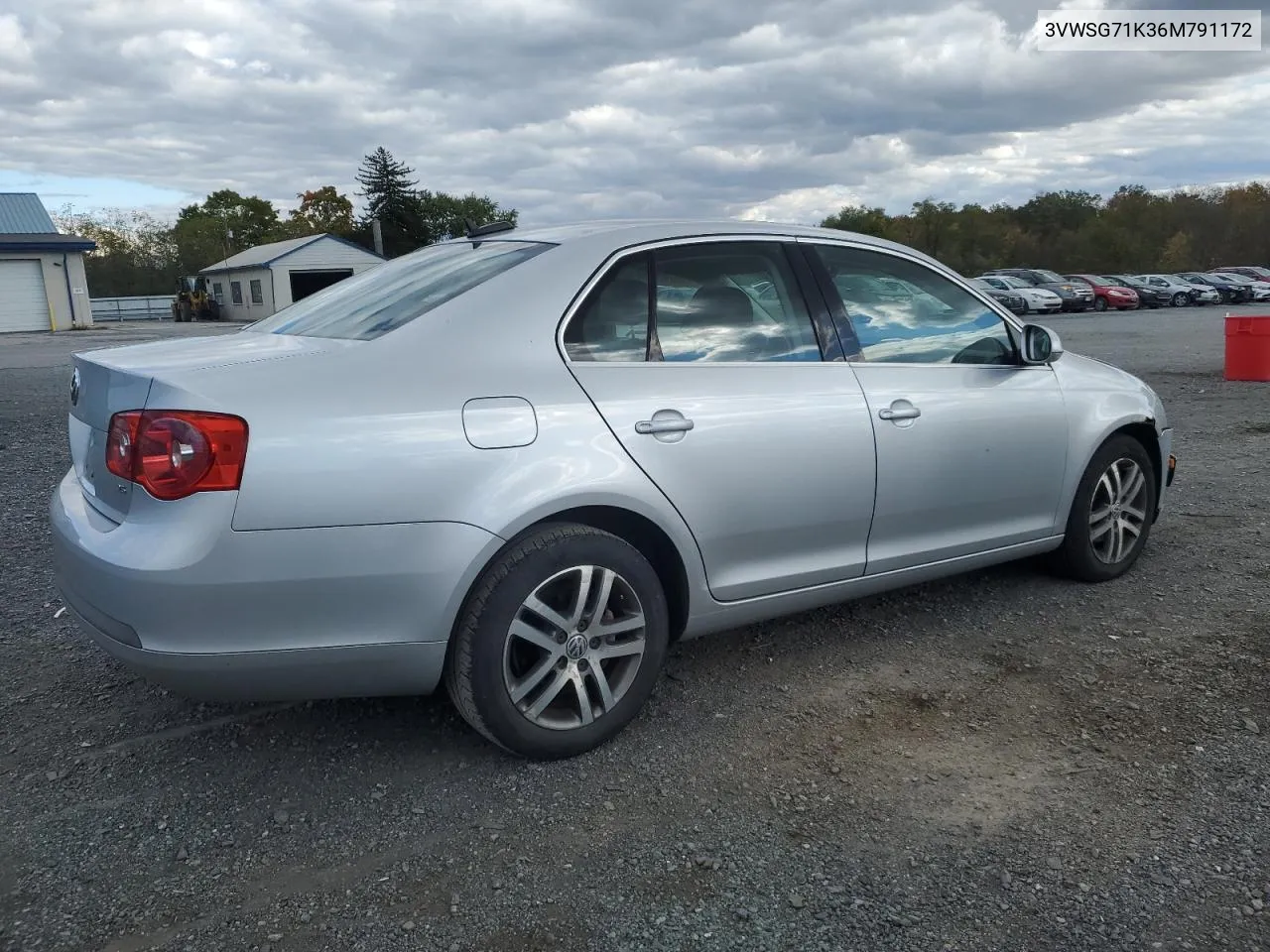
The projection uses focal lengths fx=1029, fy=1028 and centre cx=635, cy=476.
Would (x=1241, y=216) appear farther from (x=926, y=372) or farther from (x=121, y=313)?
(x=926, y=372)

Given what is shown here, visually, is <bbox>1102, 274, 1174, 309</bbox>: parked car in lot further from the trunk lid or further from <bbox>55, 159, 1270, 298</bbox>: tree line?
the trunk lid

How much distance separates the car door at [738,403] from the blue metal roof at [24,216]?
41.8 meters

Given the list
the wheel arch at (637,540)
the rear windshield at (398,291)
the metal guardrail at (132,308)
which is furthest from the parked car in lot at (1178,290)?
the metal guardrail at (132,308)

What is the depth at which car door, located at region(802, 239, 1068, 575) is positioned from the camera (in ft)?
12.5

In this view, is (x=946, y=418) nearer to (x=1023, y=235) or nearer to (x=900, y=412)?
(x=900, y=412)

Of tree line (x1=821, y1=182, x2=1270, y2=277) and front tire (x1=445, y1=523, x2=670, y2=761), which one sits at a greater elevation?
tree line (x1=821, y1=182, x2=1270, y2=277)

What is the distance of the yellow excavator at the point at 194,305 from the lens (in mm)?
49000

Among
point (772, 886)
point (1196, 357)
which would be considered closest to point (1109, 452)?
point (772, 886)

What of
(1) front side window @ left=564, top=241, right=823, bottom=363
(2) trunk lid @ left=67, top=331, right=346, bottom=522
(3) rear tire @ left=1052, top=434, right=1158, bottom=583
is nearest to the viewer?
(2) trunk lid @ left=67, top=331, right=346, bottom=522

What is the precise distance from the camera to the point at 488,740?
3.29m

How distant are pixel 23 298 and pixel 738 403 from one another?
135 ft

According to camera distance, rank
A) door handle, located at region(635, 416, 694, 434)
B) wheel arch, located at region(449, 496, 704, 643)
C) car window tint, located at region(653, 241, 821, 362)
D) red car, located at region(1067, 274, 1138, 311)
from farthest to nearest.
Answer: red car, located at region(1067, 274, 1138, 311)
car window tint, located at region(653, 241, 821, 362)
door handle, located at region(635, 416, 694, 434)
wheel arch, located at region(449, 496, 704, 643)

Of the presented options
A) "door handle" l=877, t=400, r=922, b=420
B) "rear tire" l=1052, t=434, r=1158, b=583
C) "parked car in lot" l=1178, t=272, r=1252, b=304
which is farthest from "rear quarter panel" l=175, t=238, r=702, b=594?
"parked car in lot" l=1178, t=272, r=1252, b=304

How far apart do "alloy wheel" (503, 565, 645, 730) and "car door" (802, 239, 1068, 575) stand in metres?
1.12
